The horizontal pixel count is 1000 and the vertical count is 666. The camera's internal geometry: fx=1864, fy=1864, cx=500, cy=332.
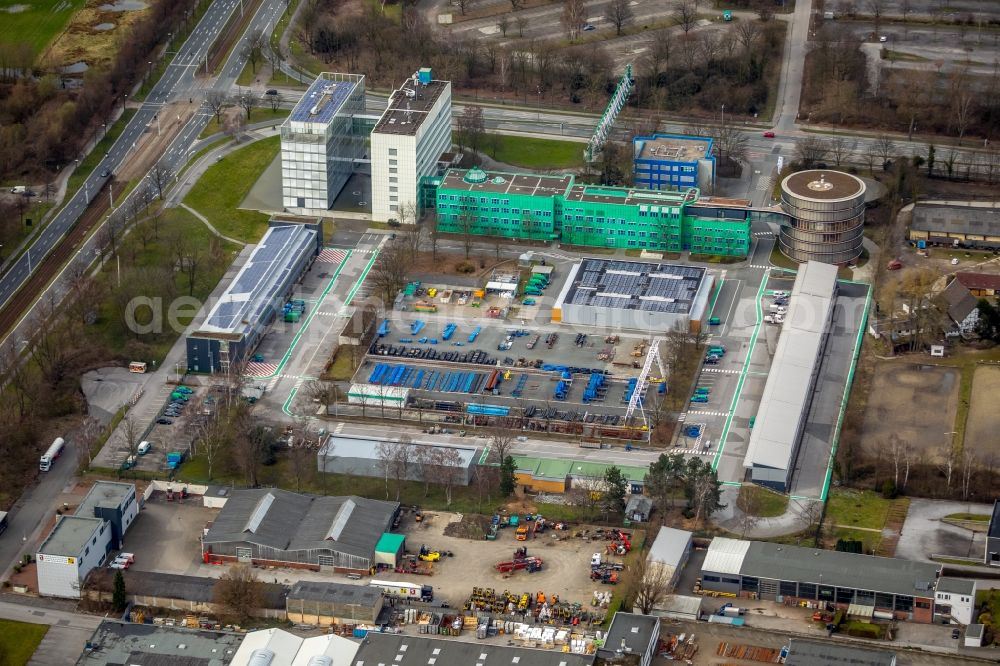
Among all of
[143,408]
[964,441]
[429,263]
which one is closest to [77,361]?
[143,408]

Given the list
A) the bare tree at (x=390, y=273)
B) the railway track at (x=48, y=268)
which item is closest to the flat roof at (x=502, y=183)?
the bare tree at (x=390, y=273)

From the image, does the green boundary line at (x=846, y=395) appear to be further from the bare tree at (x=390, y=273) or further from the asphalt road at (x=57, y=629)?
the asphalt road at (x=57, y=629)

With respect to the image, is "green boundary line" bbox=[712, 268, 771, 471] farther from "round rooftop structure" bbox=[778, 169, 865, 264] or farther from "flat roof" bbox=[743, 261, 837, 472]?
"round rooftop structure" bbox=[778, 169, 865, 264]

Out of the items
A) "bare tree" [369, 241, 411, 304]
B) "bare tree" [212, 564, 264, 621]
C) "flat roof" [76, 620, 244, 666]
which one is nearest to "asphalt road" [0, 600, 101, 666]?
"flat roof" [76, 620, 244, 666]

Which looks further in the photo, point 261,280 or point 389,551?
point 261,280

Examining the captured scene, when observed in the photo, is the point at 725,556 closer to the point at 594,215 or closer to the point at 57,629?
the point at 57,629

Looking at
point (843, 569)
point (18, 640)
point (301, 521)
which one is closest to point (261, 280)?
point (301, 521)
